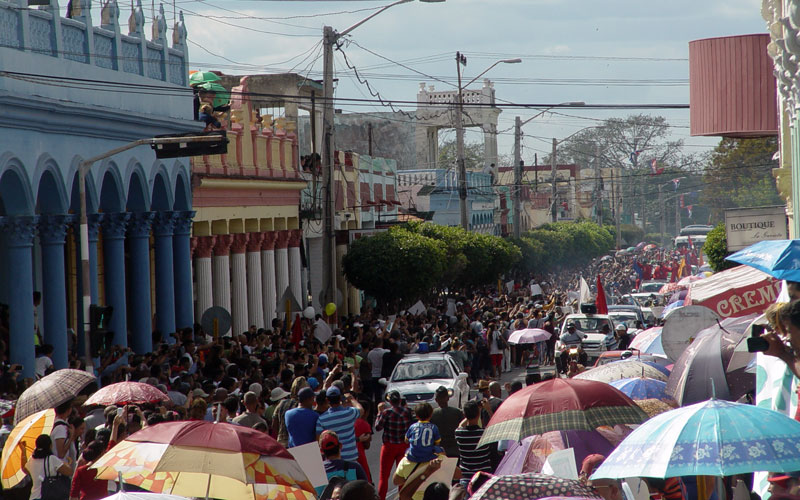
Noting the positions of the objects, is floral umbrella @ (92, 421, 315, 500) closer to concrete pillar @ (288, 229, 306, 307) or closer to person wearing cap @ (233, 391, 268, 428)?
person wearing cap @ (233, 391, 268, 428)

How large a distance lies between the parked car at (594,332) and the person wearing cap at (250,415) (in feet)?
49.5

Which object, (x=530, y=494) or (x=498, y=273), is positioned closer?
(x=530, y=494)

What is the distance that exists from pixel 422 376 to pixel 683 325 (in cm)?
629

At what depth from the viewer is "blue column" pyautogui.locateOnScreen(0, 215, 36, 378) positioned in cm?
2080

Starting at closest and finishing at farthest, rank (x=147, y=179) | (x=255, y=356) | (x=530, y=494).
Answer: (x=530, y=494), (x=255, y=356), (x=147, y=179)

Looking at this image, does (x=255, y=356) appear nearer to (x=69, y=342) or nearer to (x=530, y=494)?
(x=69, y=342)

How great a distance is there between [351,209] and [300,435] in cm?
3157

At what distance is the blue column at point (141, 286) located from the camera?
26.8 metres

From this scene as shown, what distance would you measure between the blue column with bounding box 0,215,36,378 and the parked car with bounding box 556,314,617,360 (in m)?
11.6

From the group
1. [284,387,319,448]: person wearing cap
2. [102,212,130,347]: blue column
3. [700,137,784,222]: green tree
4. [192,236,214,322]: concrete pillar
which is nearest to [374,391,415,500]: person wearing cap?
[284,387,319,448]: person wearing cap

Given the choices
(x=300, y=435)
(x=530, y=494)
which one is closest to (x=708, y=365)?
(x=300, y=435)

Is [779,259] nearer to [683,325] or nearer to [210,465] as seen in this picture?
[210,465]

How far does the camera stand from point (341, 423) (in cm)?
1241

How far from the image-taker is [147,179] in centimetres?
2647
